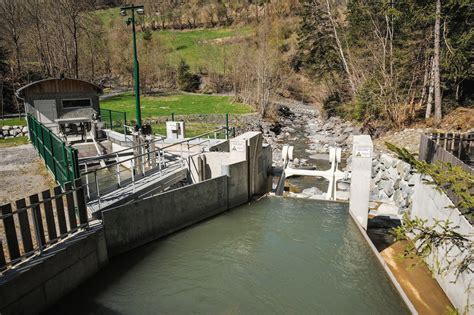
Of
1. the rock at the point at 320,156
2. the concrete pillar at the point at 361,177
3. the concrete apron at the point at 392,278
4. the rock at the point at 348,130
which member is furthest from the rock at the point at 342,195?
the rock at the point at 348,130

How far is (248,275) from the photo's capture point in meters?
8.60

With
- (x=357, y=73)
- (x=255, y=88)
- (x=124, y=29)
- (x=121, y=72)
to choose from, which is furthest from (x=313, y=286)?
(x=124, y=29)

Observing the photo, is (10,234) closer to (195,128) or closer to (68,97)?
(68,97)

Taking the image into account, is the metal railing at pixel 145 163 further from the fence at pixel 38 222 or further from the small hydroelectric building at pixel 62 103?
the small hydroelectric building at pixel 62 103

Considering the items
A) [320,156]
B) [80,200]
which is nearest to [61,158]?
→ [80,200]

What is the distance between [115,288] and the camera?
26.0 feet

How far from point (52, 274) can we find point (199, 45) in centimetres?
7065

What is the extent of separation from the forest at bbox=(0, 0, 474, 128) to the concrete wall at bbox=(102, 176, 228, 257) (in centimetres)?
1429

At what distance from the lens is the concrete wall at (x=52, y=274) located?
610 centimetres

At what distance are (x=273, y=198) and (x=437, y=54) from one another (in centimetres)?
1499

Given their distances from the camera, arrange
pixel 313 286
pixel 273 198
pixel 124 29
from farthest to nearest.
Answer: pixel 124 29, pixel 273 198, pixel 313 286

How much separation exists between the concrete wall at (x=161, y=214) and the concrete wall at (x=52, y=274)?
1.59 ft

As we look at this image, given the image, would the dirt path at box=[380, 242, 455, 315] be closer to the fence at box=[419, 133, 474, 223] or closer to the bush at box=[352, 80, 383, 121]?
the fence at box=[419, 133, 474, 223]

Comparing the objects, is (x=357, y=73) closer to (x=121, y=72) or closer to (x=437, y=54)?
(x=437, y=54)
